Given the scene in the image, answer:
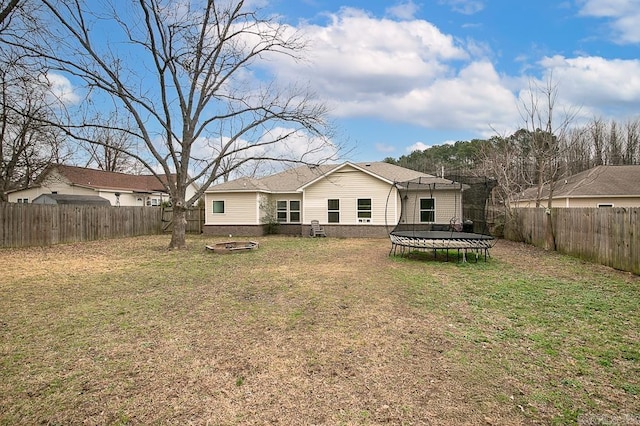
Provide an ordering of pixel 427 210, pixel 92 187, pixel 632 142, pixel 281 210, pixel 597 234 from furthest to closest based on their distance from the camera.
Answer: pixel 632 142, pixel 92 187, pixel 281 210, pixel 427 210, pixel 597 234

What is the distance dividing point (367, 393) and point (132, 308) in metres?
4.26

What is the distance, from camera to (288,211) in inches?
796

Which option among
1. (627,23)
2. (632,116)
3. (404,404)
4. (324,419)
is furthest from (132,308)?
(632,116)

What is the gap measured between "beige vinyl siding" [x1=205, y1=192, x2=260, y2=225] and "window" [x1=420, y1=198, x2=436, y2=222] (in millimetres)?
8937

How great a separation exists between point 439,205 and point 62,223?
57.2 ft

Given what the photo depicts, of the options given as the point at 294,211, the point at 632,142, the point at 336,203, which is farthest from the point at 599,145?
the point at 294,211

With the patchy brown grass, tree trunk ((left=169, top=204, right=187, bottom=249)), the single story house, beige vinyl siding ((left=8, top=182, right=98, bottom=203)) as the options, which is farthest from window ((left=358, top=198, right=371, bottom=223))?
beige vinyl siding ((left=8, top=182, right=98, bottom=203))

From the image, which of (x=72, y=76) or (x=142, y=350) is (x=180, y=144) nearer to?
(x=72, y=76)

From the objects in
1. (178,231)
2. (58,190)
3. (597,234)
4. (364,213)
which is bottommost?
(597,234)

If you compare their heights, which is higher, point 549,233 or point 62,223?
point 62,223

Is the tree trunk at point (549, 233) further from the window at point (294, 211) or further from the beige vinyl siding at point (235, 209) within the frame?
the beige vinyl siding at point (235, 209)

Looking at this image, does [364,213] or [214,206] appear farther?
[214,206]

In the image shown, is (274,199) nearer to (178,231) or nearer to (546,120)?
(178,231)

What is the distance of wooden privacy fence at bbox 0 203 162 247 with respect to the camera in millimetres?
13133
